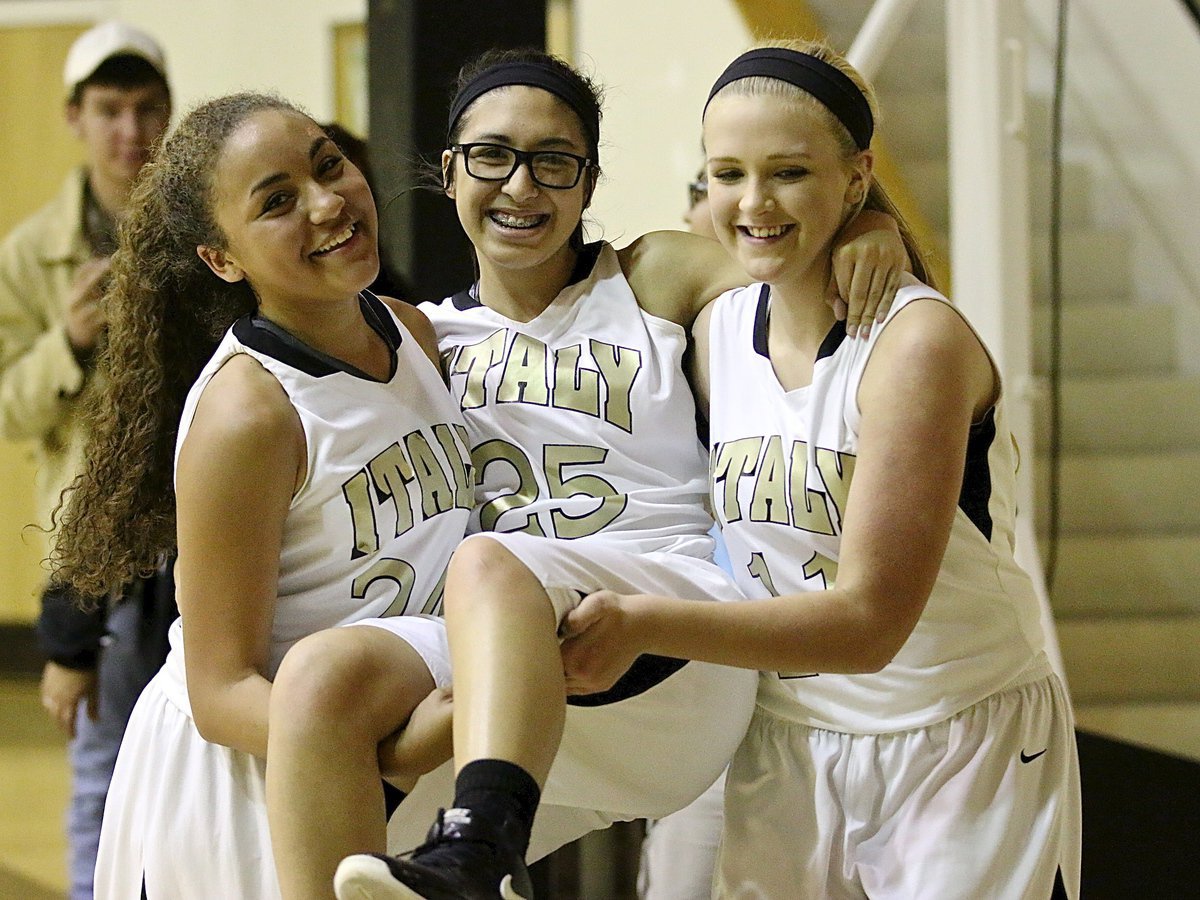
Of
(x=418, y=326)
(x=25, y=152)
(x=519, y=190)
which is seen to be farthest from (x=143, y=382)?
(x=25, y=152)

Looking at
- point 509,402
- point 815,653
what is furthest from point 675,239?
point 815,653

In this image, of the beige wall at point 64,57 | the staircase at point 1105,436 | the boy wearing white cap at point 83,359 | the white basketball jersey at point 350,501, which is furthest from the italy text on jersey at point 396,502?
the beige wall at point 64,57

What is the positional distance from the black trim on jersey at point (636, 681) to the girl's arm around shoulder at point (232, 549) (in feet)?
1.19

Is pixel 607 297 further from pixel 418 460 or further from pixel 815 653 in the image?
pixel 815 653

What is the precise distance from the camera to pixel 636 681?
67.1 inches

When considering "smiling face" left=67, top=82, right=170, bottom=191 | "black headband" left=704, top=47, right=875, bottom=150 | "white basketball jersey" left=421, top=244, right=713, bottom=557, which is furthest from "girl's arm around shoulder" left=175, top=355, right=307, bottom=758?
"smiling face" left=67, top=82, right=170, bottom=191

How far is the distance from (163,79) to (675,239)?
173cm

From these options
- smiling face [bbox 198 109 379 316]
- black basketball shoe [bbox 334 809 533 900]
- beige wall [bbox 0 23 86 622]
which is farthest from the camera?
beige wall [bbox 0 23 86 622]

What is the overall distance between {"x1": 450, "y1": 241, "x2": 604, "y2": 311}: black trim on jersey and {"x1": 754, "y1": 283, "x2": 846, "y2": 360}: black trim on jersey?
0.88 ft

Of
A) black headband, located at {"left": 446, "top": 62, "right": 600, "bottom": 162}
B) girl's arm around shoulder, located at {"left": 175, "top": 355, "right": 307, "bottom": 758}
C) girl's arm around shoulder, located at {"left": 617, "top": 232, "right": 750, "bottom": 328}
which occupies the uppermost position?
black headband, located at {"left": 446, "top": 62, "right": 600, "bottom": 162}

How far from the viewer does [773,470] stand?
5.71ft

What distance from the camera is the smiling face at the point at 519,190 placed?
6.30 ft

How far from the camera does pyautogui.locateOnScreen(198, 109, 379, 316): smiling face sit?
1.77 metres

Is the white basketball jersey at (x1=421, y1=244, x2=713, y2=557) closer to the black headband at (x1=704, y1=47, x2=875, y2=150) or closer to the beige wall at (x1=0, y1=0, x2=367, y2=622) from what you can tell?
the black headband at (x1=704, y1=47, x2=875, y2=150)
